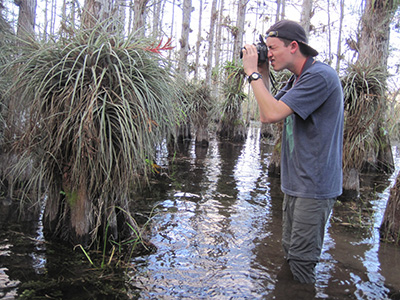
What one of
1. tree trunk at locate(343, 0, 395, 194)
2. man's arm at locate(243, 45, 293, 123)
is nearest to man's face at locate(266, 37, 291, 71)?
man's arm at locate(243, 45, 293, 123)

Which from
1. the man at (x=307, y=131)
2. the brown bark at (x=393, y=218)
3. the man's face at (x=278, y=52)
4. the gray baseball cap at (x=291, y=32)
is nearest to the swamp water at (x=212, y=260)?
the brown bark at (x=393, y=218)

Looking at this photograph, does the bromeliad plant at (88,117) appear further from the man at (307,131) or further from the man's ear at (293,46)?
the man's ear at (293,46)

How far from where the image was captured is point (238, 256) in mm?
3162

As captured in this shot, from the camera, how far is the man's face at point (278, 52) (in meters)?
2.33

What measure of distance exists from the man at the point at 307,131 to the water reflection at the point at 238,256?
42 centimetres

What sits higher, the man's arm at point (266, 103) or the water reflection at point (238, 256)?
the man's arm at point (266, 103)

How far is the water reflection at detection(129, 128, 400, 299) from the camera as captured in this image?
8.36 feet

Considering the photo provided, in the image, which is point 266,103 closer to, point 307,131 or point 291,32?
point 307,131

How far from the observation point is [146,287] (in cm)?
250

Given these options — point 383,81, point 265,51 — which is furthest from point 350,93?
point 265,51

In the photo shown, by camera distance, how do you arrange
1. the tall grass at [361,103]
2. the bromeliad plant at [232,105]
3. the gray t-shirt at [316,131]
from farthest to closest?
the bromeliad plant at [232,105], the tall grass at [361,103], the gray t-shirt at [316,131]

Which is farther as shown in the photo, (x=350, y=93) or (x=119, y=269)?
(x=350, y=93)

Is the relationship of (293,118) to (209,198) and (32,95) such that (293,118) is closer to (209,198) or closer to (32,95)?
(32,95)

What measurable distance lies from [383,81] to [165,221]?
425 centimetres
